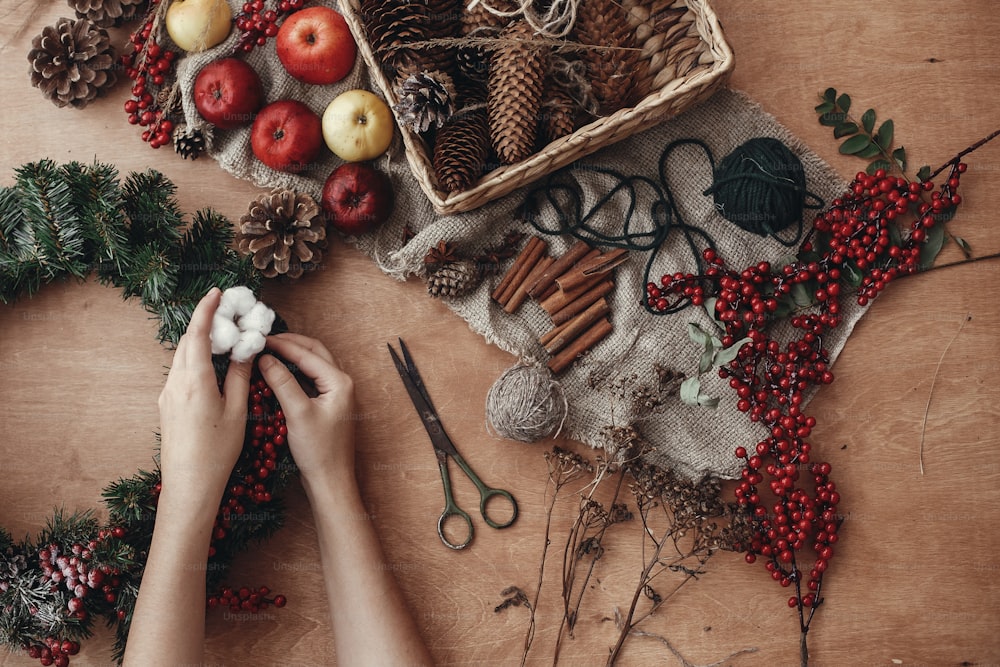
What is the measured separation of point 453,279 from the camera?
4.20ft

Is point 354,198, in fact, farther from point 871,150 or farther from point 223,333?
point 871,150

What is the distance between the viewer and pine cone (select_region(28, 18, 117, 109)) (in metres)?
1.31

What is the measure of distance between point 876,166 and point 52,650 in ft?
5.45

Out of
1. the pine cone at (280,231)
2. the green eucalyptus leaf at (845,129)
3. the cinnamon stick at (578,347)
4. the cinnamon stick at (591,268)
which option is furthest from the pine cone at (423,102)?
the green eucalyptus leaf at (845,129)

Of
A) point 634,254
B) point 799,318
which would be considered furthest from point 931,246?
point 634,254

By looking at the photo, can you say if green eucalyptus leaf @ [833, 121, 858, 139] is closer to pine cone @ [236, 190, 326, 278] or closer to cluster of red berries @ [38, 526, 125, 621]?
pine cone @ [236, 190, 326, 278]

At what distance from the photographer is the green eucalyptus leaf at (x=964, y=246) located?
1.31 meters

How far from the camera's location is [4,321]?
52.3 inches

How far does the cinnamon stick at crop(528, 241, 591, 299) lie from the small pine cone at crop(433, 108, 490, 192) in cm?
22

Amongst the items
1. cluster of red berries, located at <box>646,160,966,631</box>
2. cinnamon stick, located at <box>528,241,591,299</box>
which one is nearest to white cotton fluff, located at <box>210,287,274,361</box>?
cinnamon stick, located at <box>528,241,591,299</box>

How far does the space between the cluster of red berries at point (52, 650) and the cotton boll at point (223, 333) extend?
553mm

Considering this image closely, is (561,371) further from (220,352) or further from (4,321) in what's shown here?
(4,321)

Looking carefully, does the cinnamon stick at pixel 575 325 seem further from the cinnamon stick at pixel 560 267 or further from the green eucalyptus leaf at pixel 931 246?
the green eucalyptus leaf at pixel 931 246

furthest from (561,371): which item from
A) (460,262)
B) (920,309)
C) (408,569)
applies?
(920,309)
